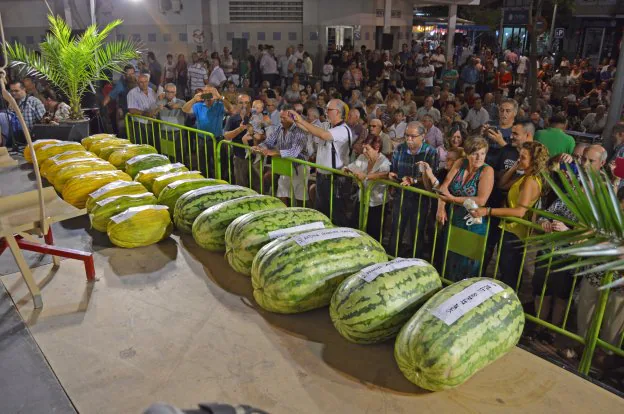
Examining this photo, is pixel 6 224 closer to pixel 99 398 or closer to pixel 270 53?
pixel 99 398

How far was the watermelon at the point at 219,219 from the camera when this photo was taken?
5.08 m

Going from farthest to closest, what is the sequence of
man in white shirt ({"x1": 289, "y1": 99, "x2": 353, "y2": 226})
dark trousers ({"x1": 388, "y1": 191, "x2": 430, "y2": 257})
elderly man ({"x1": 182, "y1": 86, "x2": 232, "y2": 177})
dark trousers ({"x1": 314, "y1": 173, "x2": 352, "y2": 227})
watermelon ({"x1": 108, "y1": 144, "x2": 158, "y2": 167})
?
elderly man ({"x1": 182, "y1": 86, "x2": 232, "y2": 177}) < watermelon ({"x1": 108, "y1": 144, "x2": 158, "y2": 167}) < dark trousers ({"x1": 314, "y1": 173, "x2": 352, "y2": 227}) < man in white shirt ({"x1": 289, "y1": 99, "x2": 353, "y2": 226}) < dark trousers ({"x1": 388, "y1": 191, "x2": 430, "y2": 257})

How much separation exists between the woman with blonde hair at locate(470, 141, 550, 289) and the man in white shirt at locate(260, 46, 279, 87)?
16.6 m

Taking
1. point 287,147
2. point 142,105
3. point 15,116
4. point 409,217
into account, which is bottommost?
point 409,217

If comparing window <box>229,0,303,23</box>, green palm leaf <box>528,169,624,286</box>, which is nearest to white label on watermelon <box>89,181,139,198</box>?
green palm leaf <box>528,169,624,286</box>

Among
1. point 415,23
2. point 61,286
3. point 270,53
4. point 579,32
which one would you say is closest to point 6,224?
point 61,286

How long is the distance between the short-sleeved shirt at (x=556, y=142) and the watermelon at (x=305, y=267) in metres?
3.97

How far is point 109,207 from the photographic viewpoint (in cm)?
554

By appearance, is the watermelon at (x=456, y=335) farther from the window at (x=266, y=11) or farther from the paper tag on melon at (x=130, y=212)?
the window at (x=266, y=11)

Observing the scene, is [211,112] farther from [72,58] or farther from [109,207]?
[109,207]

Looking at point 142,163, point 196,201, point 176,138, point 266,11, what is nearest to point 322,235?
point 196,201

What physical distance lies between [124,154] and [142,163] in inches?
24.5

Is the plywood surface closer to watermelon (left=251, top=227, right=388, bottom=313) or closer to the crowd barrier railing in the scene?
watermelon (left=251, top=227, right=388, bottom=313)

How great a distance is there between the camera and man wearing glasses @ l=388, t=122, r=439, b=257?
19.8 ft
